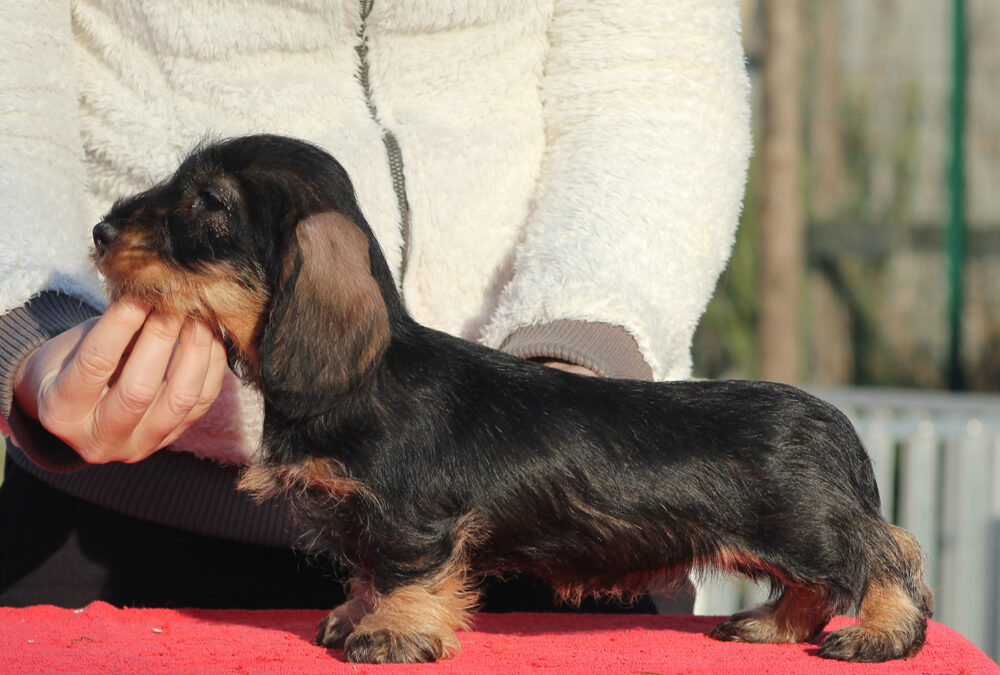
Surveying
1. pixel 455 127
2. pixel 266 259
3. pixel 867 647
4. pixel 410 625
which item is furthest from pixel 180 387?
pixel 867 647

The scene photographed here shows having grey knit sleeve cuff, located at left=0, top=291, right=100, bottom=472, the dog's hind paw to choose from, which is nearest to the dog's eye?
grey knit sleeve cuff, located at left=0, top=291, right=100, bottom=472

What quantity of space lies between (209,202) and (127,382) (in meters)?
0.42

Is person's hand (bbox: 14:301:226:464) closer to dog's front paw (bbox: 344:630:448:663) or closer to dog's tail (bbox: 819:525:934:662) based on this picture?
dog's front paw (bbox: 344:630:448:663)

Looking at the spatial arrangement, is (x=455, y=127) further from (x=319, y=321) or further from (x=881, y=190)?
(x=881, y=190)

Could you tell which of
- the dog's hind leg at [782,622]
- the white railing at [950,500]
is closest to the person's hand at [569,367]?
the dog's hind leg at [782,622]

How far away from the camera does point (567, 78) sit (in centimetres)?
339

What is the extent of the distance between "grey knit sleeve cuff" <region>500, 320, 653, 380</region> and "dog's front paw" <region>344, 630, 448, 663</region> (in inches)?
31.4

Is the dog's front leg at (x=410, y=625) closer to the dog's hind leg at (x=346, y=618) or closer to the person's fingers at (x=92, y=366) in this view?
the dog's hind leg at (x=346, y=618)

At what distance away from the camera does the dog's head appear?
7.50 ft

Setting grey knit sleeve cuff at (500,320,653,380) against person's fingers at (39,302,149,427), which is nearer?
person's fingers at (39,302,149,427)

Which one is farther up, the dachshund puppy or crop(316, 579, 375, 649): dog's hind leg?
the dachshund puppy

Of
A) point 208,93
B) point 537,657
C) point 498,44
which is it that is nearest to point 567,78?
point 498,44

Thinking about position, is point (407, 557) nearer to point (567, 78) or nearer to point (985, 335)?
point (567, 78)

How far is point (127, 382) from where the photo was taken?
2.45 m
